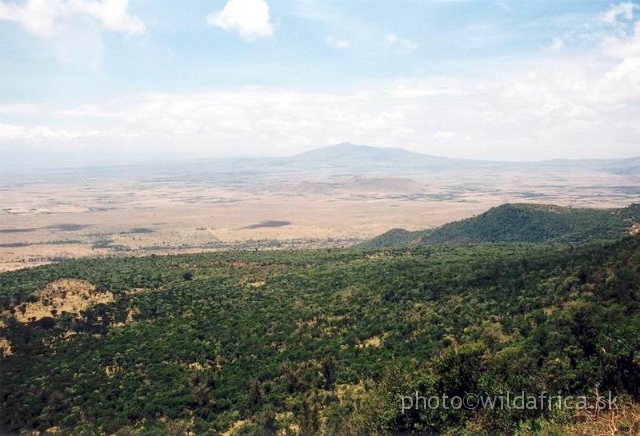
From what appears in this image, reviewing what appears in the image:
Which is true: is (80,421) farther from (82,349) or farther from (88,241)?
(88,241)

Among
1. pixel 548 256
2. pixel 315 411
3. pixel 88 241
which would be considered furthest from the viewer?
pixel 88 241

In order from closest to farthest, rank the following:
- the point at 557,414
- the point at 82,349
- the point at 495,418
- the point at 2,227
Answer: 1. the point at 557,414
2. the point at 495,418
3. the point at 82,349
4. the point at 2,227

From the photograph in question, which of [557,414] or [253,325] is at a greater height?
[557,414]

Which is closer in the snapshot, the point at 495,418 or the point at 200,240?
the point at 495,418

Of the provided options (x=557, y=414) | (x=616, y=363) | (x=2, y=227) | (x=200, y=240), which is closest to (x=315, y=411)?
(x=557, y=414)

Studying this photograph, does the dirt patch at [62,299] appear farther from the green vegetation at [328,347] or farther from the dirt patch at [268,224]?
the dirt patch at [268,224]

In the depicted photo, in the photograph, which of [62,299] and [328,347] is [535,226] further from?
[62,299]

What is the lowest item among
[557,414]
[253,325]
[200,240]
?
[200,240]
